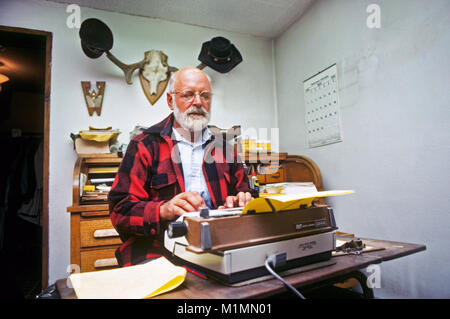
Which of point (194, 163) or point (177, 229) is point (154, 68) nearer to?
point (194, 163)

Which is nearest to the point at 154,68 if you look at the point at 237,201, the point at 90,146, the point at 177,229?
the point at 90,146

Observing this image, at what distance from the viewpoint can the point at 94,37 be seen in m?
2.26

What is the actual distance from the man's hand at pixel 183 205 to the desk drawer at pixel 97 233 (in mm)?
1228

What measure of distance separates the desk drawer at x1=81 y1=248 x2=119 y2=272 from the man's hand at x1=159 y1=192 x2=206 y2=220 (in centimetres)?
127

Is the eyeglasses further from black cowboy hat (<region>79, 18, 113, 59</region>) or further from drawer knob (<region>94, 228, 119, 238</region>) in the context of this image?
black cowboy hat (<region>79, 18, 113, 59</region>)

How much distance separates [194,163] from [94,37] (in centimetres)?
167

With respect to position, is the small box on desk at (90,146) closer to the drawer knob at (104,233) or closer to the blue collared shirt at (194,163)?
the drawer knob at (104,233)

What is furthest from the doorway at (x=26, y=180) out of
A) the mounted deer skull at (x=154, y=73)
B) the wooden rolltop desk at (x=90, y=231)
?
the mounted deer skull at (x=154, y=73)

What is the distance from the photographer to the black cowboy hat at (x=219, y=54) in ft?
8.23

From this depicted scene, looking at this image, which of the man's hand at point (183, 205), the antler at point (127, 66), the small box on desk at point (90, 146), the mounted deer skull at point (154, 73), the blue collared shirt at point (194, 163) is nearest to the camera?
the man's hand at point (183, 205)

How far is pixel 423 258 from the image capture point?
5.38 feet

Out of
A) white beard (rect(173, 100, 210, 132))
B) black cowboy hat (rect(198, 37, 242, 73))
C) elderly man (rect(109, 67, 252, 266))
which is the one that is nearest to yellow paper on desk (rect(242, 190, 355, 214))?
elderly man (rect(109, 67, 252, 266))
